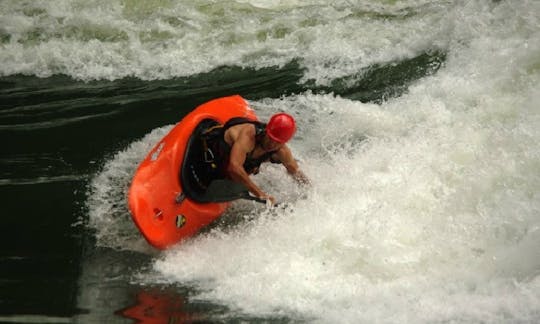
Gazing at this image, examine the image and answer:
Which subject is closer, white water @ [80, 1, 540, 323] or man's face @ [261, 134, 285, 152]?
white water @ [80, 1, 540, 323]

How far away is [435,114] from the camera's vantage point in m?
6.50

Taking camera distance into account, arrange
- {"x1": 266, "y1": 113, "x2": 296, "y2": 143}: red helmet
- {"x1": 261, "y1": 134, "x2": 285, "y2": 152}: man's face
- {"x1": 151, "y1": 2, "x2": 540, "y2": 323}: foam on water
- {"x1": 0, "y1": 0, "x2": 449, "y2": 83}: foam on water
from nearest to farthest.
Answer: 1. {"x1": 151, "y1": 2, "x2": 540, "y2": 323}: foam on water
2. {"x1": 266, "y1": 113, "x2": 296, "y2": 143}: red helmet
3. {"x1": 261, "y1": 134, "x2": 285, "y2": 152}: man's face
4. {"x1": 0, "y1": 0, "x2": 449, "y2": 83}: foam on water

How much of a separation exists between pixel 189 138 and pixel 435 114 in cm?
247

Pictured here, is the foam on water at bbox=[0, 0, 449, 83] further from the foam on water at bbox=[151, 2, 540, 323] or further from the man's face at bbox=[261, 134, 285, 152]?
the man's face at bbox=[261, 134, 285, 152]

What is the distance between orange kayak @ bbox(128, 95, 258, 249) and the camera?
16.7ft

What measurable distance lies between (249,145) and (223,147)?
0.83ft

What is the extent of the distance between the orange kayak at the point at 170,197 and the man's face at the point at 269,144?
607 mm

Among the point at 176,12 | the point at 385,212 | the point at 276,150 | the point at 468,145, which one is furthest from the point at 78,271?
the point at 176,12

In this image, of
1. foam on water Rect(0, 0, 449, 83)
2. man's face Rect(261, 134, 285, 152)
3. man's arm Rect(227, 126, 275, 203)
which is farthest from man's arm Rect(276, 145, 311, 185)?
foam on water Rect(0, 0, 449, 83)

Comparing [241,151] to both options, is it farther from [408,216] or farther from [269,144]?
[408,216]

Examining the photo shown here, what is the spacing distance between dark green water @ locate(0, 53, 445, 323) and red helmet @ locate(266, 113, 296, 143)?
124cm

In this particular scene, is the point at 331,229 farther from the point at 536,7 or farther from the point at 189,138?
the point at 536,7

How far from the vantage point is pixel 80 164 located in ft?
20.4

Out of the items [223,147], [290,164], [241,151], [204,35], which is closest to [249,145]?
[241,151]
